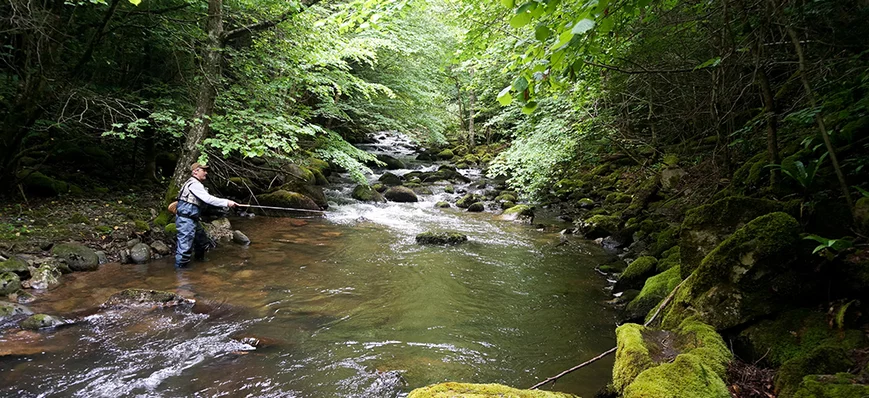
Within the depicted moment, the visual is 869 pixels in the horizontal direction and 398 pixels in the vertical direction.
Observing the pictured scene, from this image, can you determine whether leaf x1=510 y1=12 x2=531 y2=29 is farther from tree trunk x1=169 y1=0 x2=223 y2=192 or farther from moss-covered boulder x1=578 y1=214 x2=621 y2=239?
moss-covered boulder x1=578 y1=214 x2=621 y2=239

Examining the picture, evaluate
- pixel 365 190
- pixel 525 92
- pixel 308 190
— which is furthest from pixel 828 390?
pixel 365 190

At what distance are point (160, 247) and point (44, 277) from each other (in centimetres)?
202

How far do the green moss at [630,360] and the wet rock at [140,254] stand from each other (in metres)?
7.60

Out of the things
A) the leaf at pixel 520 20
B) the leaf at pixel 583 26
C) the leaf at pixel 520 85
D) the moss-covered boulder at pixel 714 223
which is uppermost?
the leaf at pixel 520 20

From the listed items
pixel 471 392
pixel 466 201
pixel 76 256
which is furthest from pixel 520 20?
pixel 466 201

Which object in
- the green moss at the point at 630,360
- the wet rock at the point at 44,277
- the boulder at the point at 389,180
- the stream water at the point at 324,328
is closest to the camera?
the green moss at the point at 630,360

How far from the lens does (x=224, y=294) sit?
6.02 m

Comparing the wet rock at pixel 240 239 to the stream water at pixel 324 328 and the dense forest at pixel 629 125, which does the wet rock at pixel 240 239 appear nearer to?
the stream water at pixel 324 328

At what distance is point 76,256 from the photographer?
6461mm

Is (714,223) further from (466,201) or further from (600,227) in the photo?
(466,201)

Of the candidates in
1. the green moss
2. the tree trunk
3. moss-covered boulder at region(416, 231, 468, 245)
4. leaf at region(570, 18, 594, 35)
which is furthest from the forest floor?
leaf at region(570, 18, 594, 35)

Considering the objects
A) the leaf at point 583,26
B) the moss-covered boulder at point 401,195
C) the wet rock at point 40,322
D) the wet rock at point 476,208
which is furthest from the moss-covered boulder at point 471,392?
the moss-covered boulder at point 401,195

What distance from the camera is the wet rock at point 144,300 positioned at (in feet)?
17.2

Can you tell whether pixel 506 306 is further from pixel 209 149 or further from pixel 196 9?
pixel 196 9
